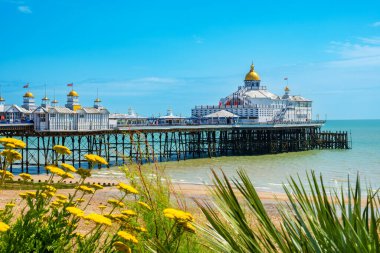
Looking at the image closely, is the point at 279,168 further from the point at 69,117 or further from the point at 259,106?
the point at 259,106

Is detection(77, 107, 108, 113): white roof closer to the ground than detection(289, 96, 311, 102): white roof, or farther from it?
closer to the ground

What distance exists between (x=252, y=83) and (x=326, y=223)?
81.9 meters

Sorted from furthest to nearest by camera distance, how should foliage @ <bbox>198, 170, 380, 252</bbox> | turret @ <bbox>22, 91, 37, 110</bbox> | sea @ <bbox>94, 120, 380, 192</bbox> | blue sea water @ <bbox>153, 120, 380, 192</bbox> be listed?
turret @ <bbox>22, 91, 37, 110</bbox> → blue sea water @ <bbox>153, 120, 380, 192</bbox> → sea @ <bbox>94, 120, 380, 192</bbox> → foliage @ <bbox>198, 170, 380, 252</bbox>

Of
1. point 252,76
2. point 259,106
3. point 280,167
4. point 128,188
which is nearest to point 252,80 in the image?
point 252,76

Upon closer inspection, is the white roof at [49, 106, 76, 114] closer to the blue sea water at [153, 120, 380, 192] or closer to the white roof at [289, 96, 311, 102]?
the blue sea water at [153, 120, 380, 192]

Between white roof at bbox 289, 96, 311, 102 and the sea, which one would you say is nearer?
the sea

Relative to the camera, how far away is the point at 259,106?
71.1 meters

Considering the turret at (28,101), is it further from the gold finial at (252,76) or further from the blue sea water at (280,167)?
the gold finial at (252,76)

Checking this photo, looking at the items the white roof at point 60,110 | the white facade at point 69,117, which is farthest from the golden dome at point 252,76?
the white roof at point 60,110

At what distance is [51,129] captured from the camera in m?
41.7

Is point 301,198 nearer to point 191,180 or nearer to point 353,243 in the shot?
point 353,243

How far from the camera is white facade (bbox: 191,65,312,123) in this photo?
70812mm

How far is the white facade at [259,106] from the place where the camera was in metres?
70.8

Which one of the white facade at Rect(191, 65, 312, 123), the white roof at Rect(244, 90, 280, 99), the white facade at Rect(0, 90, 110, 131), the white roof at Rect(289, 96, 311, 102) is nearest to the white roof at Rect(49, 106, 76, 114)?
the white facade at Rect(0, 90, 110, 131)
